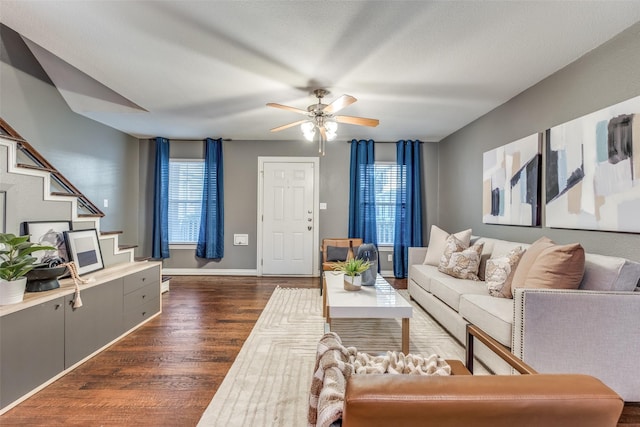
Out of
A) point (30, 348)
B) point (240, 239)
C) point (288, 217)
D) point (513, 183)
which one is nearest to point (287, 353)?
point (30, 348)

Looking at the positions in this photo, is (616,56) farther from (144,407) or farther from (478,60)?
(144,407)

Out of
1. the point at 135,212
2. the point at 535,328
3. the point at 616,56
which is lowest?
the point at 535,328

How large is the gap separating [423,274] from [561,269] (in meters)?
1.53

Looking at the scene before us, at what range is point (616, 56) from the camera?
206 centimetres

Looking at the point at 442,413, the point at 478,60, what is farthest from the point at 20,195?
the point at 478,60

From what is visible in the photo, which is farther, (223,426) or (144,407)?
(144,407)

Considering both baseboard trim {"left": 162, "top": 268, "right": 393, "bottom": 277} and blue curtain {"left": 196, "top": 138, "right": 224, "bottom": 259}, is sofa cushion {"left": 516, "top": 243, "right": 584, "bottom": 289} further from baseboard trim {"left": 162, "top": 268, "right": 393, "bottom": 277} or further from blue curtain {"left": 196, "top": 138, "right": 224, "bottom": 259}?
blue curtain {"left": 196, "top": 138, "right": 224, "bottom": 259}

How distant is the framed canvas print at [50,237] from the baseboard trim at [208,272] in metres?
2.71

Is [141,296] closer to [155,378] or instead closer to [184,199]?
[155,378]

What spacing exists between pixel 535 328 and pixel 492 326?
0.29 m

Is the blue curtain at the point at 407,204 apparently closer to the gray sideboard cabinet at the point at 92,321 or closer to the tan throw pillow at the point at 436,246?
the tan throw pillow at the point at 436,246

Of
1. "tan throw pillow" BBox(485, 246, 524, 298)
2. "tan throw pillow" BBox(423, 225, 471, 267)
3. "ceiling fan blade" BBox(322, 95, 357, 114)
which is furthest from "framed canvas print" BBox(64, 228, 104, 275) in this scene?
"tan throw pillow" BBox(423, 225, 471, 267)

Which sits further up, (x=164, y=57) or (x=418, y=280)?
(x=164, y=57)

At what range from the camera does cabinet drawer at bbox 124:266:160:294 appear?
2.69 m
